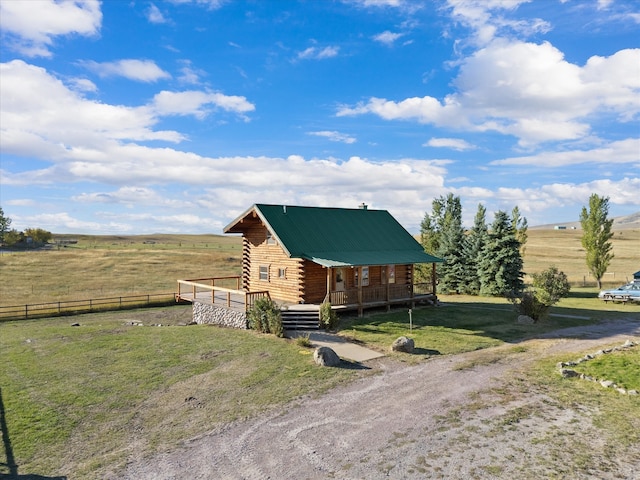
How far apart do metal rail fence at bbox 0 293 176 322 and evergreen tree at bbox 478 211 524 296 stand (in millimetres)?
27803

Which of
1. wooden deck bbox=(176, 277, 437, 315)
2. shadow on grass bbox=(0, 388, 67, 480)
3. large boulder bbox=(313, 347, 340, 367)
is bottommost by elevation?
shadow on grass bbox=(0, 388, 67, 480)

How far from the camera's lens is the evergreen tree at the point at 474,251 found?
4056 centimetres

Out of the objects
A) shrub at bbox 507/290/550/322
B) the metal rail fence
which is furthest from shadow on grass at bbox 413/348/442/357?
the metal rail fence

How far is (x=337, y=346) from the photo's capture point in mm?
19719

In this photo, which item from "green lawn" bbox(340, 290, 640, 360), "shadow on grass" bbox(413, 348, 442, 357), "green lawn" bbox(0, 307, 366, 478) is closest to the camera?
"green lawn" bbox(0, 307, 366, 478)

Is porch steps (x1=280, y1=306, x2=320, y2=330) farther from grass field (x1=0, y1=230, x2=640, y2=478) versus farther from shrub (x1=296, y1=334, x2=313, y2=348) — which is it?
shrub (x1=296, y1=334, x2=313, y2=348)

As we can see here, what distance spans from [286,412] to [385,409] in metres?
2.80

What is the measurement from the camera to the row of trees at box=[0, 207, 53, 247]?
101m

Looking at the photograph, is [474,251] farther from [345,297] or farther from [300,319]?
[300,319]

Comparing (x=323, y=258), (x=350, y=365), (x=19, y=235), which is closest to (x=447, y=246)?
(x=323, y=258)

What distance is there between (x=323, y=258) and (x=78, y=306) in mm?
23847

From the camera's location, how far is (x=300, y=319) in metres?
23.2

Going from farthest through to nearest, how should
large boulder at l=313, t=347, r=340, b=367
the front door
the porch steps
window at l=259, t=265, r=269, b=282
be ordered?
window at l=259, t=265, r=269, b=282 < the front door < the porch steps < large boulder at l=313, t=347, r=340, b=367

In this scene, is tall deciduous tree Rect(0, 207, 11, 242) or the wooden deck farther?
tall deciduous tree Rect(0, 207, 11, 242)
